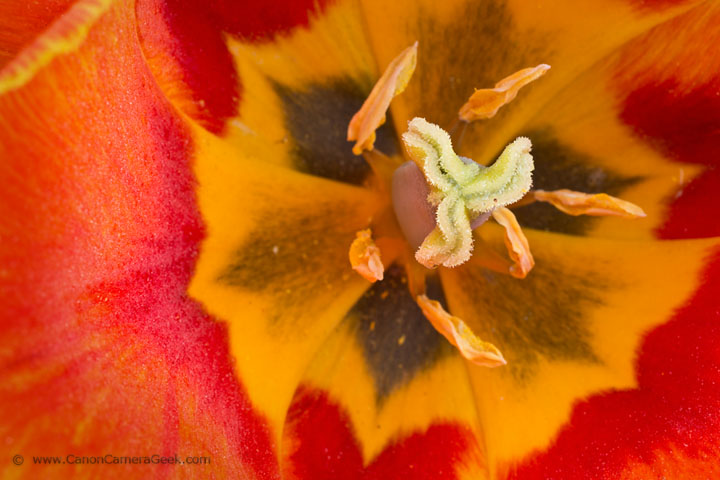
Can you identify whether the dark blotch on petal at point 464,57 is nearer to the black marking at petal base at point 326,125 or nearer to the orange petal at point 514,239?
the black marking at petal base at point 326,125

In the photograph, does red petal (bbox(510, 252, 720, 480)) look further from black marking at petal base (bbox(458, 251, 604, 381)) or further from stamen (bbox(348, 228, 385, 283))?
stamen (bbox(348, 228, 385, 283))

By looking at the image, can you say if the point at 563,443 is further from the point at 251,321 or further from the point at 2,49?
the point at 2,49

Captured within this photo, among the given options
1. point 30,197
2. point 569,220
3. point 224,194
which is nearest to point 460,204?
point 224,194

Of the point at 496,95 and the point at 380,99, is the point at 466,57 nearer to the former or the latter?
the point at 496,95

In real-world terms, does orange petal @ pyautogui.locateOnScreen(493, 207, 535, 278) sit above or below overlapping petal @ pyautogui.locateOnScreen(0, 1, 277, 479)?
below

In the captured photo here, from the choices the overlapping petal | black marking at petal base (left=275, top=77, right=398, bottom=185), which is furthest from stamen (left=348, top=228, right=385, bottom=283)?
the overlapping petal

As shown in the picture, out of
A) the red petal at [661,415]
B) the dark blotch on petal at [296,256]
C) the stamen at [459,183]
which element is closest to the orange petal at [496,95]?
the stamen at [459,183]
